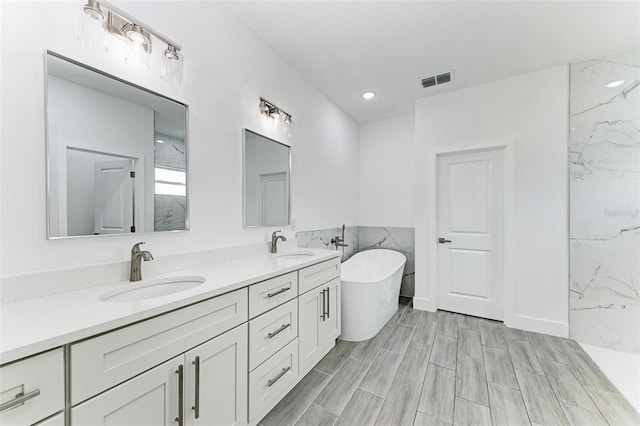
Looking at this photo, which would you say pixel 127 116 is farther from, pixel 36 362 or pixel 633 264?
pixel 633 264

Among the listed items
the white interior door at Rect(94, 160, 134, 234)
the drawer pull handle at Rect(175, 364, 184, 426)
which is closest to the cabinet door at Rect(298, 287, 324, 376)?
the drawer pull handle at Rect(175, 364, 184, 426)

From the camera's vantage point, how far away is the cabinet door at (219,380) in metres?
1.08

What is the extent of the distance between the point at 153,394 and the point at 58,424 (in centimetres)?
27

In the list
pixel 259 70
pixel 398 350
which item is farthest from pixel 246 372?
pixel 259 70

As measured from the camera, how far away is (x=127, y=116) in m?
1.38

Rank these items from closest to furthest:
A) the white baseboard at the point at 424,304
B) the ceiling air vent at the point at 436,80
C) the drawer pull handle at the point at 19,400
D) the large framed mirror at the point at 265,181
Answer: the drawer pull handle at the point at 19,400, the large framed mirror at the point at 265,181, the ceiling air vent at the point at 436,80, the white baseboard at the point at 424,304

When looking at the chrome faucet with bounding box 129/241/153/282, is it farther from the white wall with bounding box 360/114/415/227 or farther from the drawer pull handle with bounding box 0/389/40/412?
the white wall with bounding box 360/114/415/227

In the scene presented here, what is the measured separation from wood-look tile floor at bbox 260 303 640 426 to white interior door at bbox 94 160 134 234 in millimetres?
1427

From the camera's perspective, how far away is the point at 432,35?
83.6 inches

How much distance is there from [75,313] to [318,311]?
4.88 feet

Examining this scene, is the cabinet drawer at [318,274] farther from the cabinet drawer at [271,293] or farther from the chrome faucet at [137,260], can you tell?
the chrome faucet at [137,260]

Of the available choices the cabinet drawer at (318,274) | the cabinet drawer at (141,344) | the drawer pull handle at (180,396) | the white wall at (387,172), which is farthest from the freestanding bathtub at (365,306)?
the drawer pull handle at (180,396)

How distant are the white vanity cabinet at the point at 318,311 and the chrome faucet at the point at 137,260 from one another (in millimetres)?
946

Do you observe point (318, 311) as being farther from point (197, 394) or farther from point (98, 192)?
point (98, 192)
